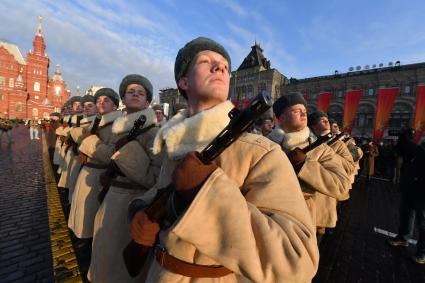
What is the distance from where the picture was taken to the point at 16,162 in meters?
9.09

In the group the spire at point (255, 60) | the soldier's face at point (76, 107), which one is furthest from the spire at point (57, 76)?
the soldier's face at point (76, 107)

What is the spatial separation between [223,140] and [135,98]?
7.78 ft

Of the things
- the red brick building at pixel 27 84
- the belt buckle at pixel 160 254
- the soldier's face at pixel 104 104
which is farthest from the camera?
the red brick building at pixel 27 84

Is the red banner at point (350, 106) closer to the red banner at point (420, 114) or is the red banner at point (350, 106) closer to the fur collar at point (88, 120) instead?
the red banner at point (420, 114)

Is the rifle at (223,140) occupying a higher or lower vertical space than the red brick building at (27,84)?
lower

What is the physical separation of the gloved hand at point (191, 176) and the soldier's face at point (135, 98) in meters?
2.30

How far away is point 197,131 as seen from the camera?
1.28 meters

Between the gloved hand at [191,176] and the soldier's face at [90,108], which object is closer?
the gloved hand at [191,176]

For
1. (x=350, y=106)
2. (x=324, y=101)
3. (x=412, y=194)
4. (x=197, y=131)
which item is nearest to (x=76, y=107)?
(x=197, y=131)

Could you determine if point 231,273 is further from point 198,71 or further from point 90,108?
point 90,108

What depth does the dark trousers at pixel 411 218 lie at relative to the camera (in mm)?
3664

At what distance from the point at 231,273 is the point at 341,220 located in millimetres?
5319

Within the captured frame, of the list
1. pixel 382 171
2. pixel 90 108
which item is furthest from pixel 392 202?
pixel 90 108

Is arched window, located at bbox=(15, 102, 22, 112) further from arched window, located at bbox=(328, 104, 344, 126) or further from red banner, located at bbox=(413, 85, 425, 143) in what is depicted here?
red banner, located at bbox=(413, 85, 425, 143)
